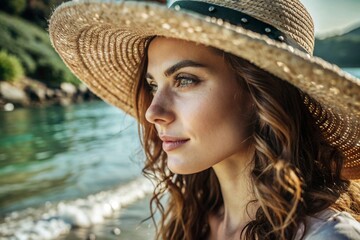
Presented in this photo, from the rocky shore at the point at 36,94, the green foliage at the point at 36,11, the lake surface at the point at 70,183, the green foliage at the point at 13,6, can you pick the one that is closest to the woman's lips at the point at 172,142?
the lake surface at the point at 70,183

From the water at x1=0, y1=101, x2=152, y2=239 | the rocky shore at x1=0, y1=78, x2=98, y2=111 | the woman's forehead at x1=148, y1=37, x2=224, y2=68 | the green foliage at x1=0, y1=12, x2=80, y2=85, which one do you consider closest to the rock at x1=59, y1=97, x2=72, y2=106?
the rocky shore at x1=0, y1=78, x2=98, y2=111

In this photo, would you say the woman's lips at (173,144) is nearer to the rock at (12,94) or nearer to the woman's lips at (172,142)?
the woman's lips at (172,142)

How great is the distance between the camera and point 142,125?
2.65m

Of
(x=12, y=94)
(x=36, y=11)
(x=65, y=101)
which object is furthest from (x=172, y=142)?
(x=36, y=11)

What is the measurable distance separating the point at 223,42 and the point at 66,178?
292 inches

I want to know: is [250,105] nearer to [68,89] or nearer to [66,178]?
[66,178]

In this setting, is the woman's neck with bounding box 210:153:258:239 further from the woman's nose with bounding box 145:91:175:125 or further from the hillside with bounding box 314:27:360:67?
the hillside with bounding box 314:27:360:67

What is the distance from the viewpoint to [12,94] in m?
20.5

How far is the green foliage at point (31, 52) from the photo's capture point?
2652 centimetres

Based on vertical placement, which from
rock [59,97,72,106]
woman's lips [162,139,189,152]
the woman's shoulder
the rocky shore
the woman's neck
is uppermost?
woman's lips [162,139,189,152]

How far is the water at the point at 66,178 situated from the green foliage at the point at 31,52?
1216 cm

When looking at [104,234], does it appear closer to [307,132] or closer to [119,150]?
[307,132]

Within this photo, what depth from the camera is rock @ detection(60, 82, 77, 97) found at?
2427 centimetres

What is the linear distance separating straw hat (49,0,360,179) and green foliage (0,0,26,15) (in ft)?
103
